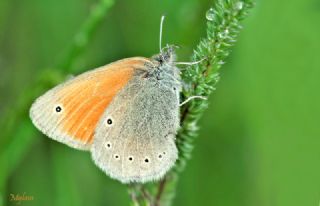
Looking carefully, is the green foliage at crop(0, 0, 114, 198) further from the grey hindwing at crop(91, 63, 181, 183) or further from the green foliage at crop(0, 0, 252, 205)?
the grey hindwing at crop(91, 63, 181, 183)

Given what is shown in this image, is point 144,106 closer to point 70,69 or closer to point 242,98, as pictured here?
point 70,69

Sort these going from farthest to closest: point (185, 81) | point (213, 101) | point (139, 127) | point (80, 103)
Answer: point (213, 101), point (139, 127), point (80, 103), point (185, 81)

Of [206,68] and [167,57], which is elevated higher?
[206,68]

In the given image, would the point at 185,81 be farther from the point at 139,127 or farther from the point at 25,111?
the point at 25,111

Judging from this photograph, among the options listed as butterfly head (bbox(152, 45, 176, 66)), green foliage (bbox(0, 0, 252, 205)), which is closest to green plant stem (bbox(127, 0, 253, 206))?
A: green foliage (bbox(0, 0, 252, 205))

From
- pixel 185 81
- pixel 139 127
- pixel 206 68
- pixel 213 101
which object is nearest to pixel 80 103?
pixel 139 127

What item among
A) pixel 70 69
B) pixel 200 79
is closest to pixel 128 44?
pixel 70 69
